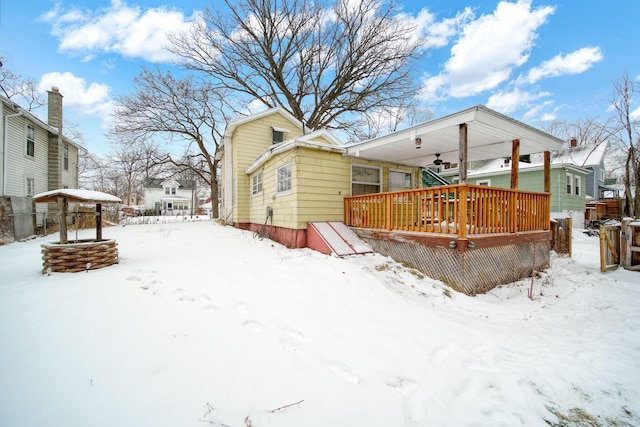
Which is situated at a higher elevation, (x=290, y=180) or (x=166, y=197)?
(x=166, y=197)

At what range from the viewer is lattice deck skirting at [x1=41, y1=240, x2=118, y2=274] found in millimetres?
4230

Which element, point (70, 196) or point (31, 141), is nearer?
point (70, 196)

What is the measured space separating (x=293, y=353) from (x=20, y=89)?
25.0 metres

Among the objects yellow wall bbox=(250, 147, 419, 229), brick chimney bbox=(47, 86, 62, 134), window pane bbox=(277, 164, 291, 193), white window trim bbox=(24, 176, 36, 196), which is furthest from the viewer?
brick chimney bbox=(47, 86, 62, 134)

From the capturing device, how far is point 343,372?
2363mm

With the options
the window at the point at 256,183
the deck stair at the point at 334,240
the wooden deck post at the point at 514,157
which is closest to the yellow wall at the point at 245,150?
the window at the point at 256,183

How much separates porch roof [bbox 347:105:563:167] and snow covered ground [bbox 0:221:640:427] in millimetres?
3366

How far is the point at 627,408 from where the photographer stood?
7.31ft

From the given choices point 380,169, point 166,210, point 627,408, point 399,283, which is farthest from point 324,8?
point 166,210

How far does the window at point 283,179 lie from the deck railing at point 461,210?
183cm

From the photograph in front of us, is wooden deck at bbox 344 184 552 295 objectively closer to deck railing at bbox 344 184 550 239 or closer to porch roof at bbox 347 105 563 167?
deck railing at bbox 344 184 550 239

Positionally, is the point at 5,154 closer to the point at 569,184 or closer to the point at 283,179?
the point at 283,179

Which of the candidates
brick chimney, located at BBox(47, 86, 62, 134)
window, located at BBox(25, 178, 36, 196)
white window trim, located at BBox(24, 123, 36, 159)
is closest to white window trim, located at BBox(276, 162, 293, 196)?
window, located at BBox(25, 178, 36, 196)

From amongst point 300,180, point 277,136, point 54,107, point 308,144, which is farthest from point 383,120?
point 54,107
